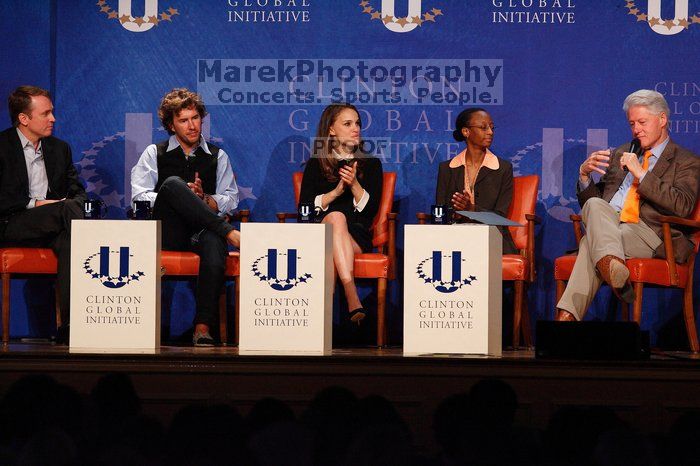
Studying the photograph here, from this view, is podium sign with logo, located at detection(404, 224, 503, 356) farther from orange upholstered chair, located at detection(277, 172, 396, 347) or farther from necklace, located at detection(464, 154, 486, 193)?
necklace, located at detection(464, 154, 486, 193)

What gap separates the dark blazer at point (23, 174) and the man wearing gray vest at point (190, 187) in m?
0.36

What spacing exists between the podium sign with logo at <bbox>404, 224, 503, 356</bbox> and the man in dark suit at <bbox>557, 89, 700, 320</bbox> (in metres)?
0.79

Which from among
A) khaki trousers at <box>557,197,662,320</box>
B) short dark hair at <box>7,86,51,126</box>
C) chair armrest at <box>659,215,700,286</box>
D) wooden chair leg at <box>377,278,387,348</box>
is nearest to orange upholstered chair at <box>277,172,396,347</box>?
wooden chair leg at <box>377,278,387,348</box>

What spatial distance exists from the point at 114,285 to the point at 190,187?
48.1 inches

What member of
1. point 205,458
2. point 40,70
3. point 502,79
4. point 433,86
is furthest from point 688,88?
point 205,458

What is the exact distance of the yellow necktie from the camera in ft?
16.4

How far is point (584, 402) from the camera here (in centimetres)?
A: 352

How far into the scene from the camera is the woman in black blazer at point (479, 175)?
558 centimetres

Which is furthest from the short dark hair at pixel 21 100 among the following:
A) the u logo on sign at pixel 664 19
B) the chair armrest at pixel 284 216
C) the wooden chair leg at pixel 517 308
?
the u logo on sign at pixel 664 19

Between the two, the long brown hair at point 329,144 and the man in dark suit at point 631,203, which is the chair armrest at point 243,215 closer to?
the long brown hair at point 329,144

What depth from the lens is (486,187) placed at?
559cm

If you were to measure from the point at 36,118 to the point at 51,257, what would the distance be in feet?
2.75

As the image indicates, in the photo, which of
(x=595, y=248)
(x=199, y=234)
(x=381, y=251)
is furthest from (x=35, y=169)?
(x=595, y=248)

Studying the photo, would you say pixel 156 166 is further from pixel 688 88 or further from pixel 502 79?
pixel 688 88
